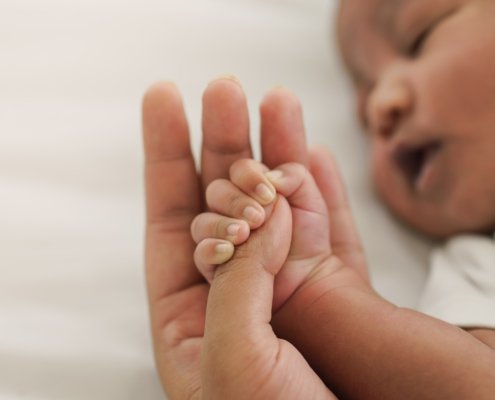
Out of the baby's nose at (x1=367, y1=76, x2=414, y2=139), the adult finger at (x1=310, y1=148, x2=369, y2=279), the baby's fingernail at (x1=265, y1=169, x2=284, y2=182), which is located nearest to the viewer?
the baby's fingernail at (x1=265, y1=169, x2=284, y2=182)

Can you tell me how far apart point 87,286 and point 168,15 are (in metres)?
0.55

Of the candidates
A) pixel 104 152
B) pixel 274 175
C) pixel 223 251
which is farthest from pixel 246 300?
pixel 104 152

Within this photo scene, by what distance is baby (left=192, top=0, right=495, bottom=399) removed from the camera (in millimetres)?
561

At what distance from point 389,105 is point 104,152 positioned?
45 centimetres

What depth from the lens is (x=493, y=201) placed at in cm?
83

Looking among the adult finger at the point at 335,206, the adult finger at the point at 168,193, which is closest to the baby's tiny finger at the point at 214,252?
the adult finger at the point at 168,193

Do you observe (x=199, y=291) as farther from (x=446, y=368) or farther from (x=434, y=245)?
(x=434, y=245)

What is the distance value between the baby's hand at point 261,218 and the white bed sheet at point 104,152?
20cm

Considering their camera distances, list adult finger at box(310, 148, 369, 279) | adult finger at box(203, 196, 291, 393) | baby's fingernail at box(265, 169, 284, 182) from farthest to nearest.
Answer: adult finger at box(310, 148, 369, 279), baby's fingernail at box(265, 169, 284, 182), adult finger at box(203, 196, 291, 393)

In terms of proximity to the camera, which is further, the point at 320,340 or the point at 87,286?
the point at 87,286

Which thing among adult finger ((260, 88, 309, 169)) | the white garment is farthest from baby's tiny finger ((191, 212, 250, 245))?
the white garment

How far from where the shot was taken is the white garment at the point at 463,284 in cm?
69

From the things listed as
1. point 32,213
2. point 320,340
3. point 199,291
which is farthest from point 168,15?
point 320,340

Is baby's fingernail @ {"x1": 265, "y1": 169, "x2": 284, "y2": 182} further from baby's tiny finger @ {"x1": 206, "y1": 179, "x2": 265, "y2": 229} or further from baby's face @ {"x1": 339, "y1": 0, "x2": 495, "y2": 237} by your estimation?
baby's face @ {"x1": 339, "y1": 0, "x2": 495, "y2": 237}
